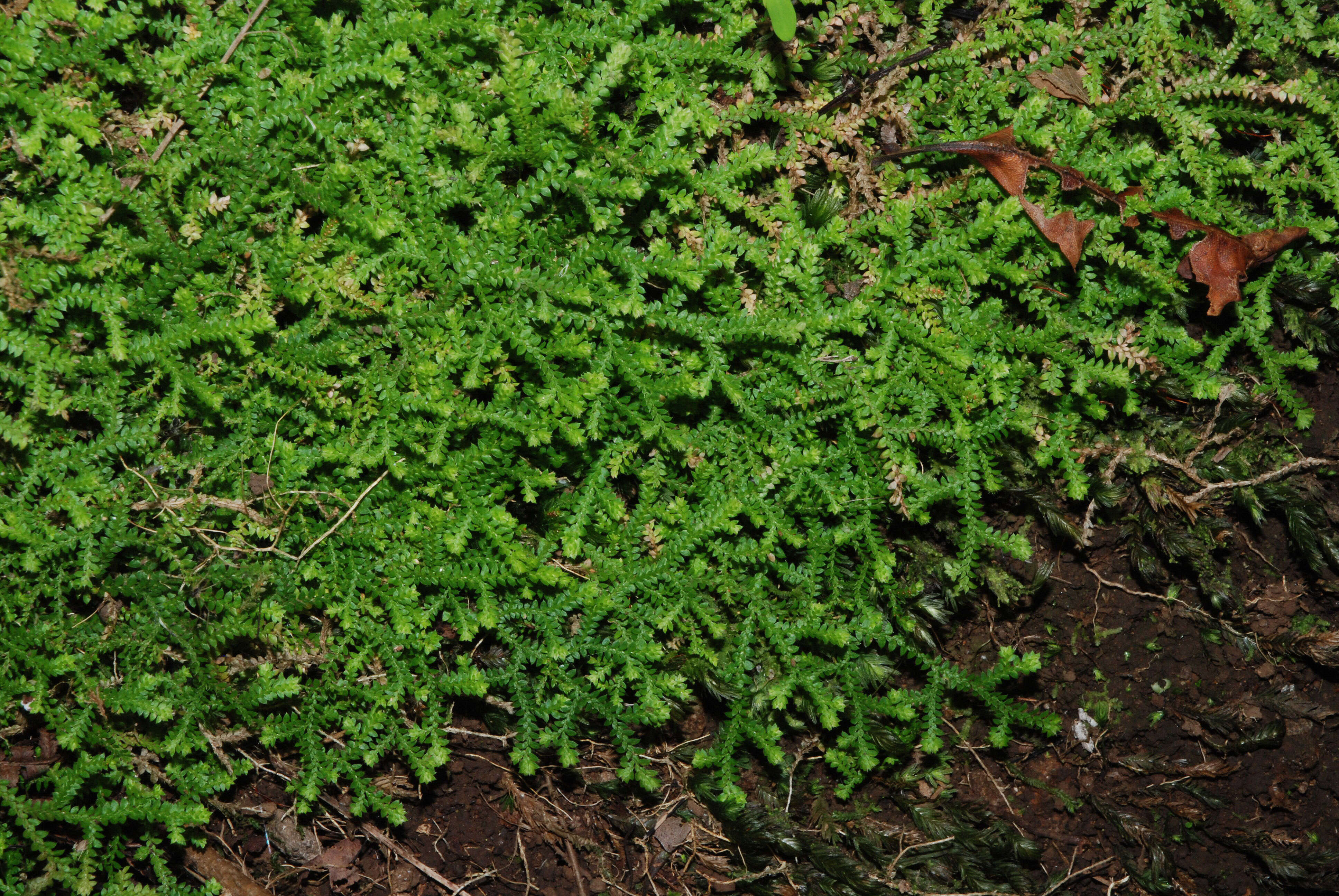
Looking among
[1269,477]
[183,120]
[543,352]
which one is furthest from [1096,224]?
[183,120]

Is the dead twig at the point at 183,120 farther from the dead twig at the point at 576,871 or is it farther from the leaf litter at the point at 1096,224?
the dead twig at the point at 576,871

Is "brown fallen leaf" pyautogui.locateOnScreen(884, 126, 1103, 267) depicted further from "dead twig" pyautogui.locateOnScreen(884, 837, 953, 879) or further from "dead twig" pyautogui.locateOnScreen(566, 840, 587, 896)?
"dead twig" pyautogui.locateOnScreen(566, 840, 587, 896)

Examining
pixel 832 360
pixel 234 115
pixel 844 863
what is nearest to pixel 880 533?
pixel 832 360

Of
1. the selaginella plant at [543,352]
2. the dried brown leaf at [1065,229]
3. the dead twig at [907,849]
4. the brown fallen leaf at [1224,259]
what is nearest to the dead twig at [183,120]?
the selaginella plant at [543,352]

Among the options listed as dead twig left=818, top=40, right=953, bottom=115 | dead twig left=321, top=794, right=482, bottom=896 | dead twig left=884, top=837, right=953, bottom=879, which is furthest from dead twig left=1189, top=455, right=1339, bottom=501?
dead twig left=321, top=794, right=482, bottom=896

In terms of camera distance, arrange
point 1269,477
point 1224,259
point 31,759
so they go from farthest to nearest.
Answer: point 1269,477 < point 1224,259 < point 31,759

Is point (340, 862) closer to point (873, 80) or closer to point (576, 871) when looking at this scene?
point (576, 871)

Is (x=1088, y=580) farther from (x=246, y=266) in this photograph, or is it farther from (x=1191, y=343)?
(x=246, y=266)
